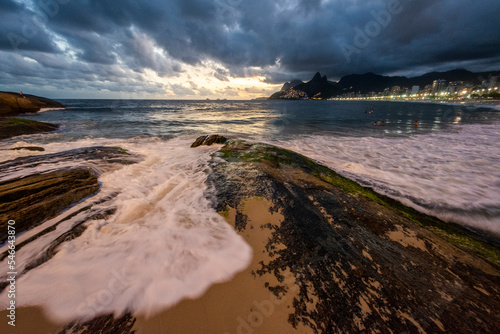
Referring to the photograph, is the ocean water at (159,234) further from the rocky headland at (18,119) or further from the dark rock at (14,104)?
the dark rock at (14,104)

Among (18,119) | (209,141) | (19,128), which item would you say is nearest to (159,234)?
(209,141)

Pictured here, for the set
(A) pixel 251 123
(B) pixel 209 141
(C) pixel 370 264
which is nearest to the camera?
(C) pixel 370 264

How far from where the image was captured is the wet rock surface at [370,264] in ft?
7.65

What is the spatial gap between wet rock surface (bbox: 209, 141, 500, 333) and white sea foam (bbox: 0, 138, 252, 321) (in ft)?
2.12

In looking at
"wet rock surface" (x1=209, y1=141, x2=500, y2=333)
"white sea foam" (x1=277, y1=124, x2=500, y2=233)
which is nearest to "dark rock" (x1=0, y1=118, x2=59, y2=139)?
"wet rock surface" (x1=209, y1=141, x2=500, y2=333)

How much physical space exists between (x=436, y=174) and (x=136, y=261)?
38.8 feet

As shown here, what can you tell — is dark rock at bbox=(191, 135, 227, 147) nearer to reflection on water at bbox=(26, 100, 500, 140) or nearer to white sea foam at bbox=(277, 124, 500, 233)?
reflection on water at bbox=(26, 100, 500, 140)

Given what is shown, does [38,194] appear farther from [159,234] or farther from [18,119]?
[18,119]

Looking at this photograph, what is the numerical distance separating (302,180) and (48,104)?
65369 mm

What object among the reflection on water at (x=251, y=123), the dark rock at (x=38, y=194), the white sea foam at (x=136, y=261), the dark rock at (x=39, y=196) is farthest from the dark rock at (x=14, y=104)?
the white sea foam at (x=136, y=261)

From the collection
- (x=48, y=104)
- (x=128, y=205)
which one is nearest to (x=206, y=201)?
(x=128, y=205)

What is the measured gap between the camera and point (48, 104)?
44.0 m

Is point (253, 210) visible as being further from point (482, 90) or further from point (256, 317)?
point (482, 90)

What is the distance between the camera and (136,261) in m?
3.21
